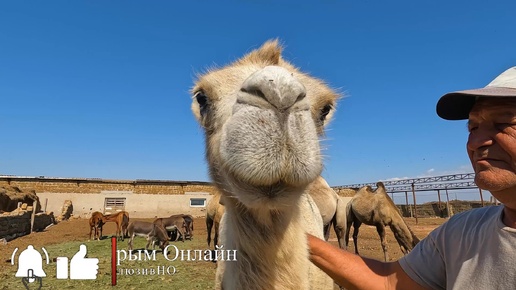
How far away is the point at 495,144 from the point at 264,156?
1.17 meters

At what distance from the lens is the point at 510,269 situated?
1649mm

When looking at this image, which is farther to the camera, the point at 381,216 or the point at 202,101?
the point at 381,216

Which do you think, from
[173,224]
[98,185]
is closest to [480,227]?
[173,224]

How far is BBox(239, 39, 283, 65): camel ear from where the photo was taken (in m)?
2.65

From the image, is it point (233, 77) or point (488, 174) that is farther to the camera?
point (233, 77)

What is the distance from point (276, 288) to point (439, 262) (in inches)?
41.3

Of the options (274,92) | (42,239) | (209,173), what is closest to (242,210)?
(209,173)

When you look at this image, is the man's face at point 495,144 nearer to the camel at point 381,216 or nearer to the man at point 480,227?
the man at point 480,227

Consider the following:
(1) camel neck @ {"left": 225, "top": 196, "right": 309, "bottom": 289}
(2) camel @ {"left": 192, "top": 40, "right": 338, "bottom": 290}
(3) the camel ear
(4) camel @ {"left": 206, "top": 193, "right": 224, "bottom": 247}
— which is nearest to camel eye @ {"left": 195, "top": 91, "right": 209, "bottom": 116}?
(2) camel @ {"left": 192, "top": 40, "right": 338, "bottom": 290}

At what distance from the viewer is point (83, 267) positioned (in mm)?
9594

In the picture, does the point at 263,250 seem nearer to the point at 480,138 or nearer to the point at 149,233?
the point at 480,138

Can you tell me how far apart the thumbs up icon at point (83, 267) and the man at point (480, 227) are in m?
8.31

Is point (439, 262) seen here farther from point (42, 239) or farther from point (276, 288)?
point (42, 239)

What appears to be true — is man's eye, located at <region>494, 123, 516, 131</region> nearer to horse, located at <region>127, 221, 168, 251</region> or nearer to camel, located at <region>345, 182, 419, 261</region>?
camel, located at <region>345, 182, 419, 261</region>
